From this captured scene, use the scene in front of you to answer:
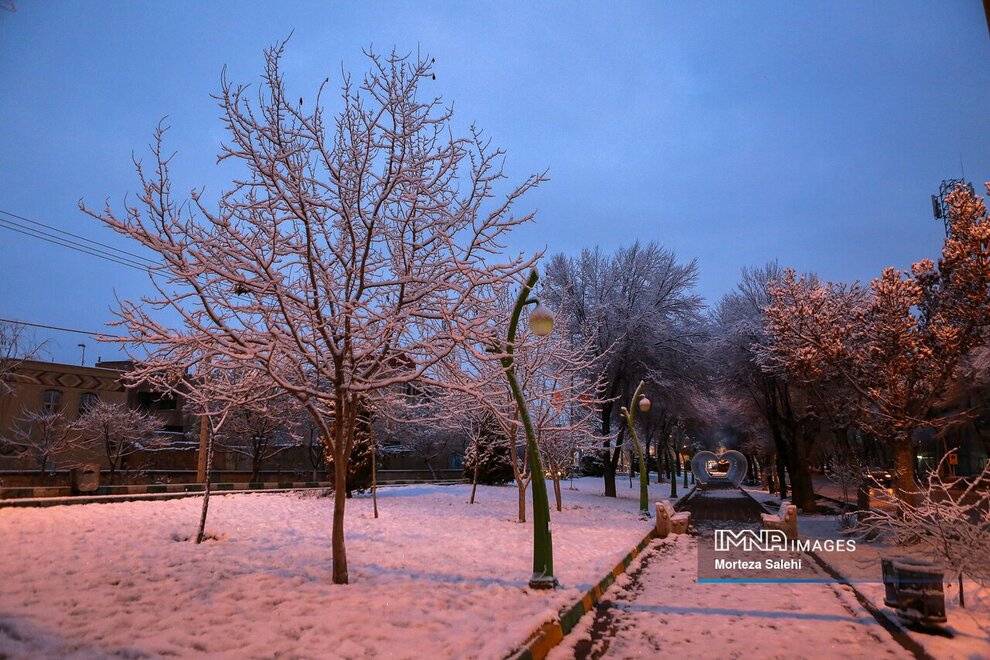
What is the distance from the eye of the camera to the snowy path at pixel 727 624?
Result: 21.9 feet

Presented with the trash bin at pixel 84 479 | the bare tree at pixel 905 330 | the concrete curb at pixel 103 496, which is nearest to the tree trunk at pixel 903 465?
the bare tree at pixel 905 330

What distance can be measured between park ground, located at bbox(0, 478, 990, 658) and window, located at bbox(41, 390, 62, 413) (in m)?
34.2

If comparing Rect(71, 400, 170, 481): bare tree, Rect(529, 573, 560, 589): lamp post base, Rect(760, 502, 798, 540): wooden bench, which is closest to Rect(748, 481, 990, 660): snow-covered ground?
Rect(760, 502, 798, 540): wooden bench

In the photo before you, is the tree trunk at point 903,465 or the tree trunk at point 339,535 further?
the tree trunk at point 903,465

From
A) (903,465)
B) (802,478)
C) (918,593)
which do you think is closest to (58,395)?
(802,478)

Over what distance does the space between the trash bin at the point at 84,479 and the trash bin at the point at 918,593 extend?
19168 mm

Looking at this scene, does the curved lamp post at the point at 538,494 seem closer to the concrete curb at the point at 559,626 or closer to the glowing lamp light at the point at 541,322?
the glowing lamp light at the point at 541,322

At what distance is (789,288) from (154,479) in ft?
112

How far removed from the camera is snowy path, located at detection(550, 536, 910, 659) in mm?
6668

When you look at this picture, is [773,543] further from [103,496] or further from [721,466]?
[103,496]

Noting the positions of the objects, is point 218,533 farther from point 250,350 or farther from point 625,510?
A: point 625,510

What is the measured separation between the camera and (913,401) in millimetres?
14555

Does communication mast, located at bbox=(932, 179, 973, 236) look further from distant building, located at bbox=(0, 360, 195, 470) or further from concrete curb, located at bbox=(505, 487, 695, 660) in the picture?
distant building, located at bbox=(0, 360, 195, 470)

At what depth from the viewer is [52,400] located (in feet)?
140
